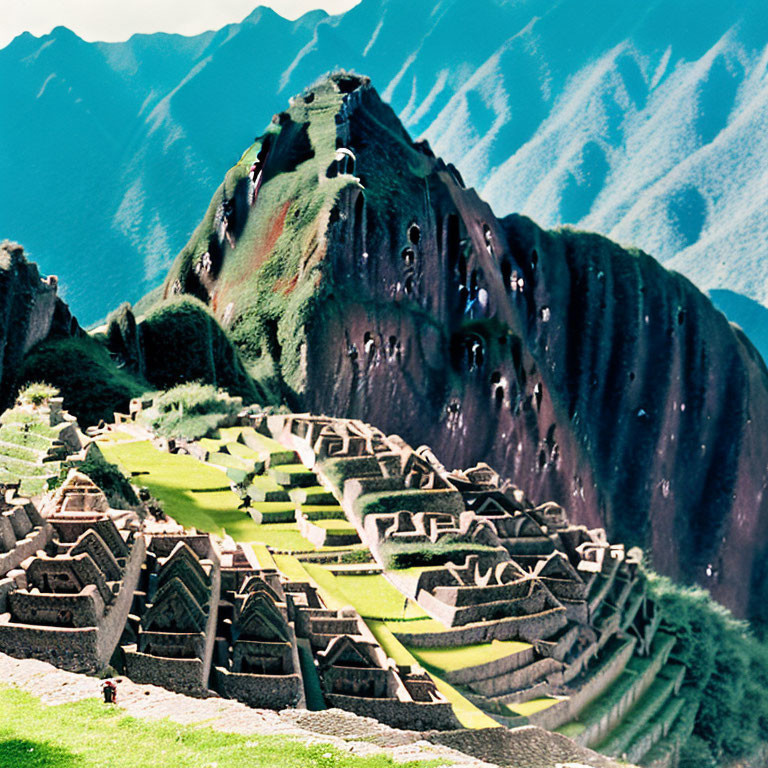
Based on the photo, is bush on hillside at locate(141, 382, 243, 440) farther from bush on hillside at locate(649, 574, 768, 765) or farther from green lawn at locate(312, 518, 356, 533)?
bush on hillside at locate(649, 574, 768, 765)

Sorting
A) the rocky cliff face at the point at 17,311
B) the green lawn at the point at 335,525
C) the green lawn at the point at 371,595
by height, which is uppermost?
the rocky cliff face at the point at 17,311

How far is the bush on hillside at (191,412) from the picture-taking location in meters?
58.1

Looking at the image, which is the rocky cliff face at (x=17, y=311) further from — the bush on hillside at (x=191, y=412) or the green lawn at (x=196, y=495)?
the green lawn at (x=196, y=495)

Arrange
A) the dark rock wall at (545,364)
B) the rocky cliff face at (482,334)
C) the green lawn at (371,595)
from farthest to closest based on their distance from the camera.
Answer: the dark rock wall at (545,364) < the rocky cliff face at (482,334) < the green lawn at (371,595)

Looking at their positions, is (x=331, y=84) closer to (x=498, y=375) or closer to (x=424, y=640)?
(x=498, y=375)

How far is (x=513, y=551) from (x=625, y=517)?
68529 mm

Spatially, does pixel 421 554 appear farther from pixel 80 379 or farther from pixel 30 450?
pixel 80 379

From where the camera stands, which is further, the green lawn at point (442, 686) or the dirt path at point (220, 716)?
the green lawn at point (442, 686)

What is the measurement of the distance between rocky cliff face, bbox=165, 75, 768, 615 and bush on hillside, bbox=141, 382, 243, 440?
2301 cm

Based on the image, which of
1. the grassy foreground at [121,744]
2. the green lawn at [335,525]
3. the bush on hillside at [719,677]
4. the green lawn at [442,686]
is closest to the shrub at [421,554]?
the green lawn at [335,525]

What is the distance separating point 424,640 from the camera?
34.9 metres

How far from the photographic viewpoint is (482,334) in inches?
4072

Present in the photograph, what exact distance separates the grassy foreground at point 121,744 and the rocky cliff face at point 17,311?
49.1m

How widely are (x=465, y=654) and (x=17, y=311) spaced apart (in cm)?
4233
